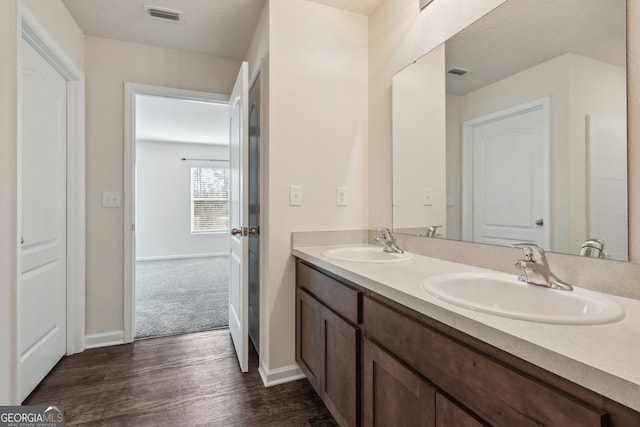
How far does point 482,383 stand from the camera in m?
0.71

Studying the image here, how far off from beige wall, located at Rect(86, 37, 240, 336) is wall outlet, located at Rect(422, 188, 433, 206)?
2.28m

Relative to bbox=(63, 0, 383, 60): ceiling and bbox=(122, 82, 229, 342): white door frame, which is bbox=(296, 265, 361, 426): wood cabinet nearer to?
bbox=(122, 82, 229, 342): white door frame

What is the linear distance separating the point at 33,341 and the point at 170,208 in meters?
5.03

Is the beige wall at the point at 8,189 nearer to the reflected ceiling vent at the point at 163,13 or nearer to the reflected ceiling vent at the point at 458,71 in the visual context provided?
the reflected ceiling vent at the point at 163,13

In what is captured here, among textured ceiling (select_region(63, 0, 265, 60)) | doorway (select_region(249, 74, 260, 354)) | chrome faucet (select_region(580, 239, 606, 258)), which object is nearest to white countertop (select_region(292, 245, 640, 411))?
chrome faucet (select_region(580, 239, 606, 258))

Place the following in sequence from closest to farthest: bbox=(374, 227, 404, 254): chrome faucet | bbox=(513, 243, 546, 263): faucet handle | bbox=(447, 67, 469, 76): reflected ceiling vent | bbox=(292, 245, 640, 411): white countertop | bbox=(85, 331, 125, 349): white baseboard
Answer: bbox=(292, 245, 640, 411): white countertop, bbox=(513, 243, 546, 263): faucet handle, bbox=(447, 67, 469, 76): reflected ceiling vent, bbox=(374, 227, 404, 254): chrome faucet, bbox=(85, 331, 125, 349): white baseboard

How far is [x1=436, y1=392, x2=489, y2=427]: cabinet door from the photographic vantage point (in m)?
0.73

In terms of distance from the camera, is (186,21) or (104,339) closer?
(186,21)

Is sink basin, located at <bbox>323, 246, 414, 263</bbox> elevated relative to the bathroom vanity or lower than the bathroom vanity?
elevated

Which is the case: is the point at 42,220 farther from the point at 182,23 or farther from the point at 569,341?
the point at 569,341

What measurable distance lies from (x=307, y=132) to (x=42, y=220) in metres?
1.70

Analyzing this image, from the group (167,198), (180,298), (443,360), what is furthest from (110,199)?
(167,198)

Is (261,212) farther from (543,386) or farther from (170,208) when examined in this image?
(170,208)

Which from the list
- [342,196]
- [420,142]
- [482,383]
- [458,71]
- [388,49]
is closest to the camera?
[482,383]
